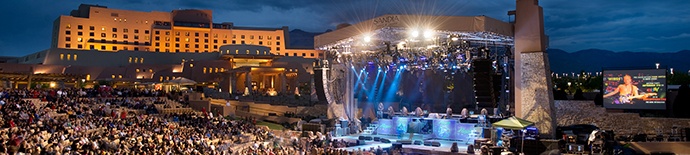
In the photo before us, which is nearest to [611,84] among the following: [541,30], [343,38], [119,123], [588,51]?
[541,30]

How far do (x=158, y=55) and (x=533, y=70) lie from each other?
60.1m

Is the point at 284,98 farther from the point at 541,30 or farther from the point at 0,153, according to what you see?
the point at 0,153

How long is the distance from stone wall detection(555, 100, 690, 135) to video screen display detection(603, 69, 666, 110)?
48 centimetres

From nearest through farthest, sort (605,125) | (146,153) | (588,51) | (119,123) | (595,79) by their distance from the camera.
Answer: (146,153) < (119,123) < (605,125) < (595,79) < (588,51)

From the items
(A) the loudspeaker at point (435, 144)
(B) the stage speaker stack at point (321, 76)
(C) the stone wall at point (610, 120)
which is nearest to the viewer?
(A) the loudspeaker at point (435, 144)

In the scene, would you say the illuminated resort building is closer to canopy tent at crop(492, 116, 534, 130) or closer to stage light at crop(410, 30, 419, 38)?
stage light at crop(410, 30, 419, 38)

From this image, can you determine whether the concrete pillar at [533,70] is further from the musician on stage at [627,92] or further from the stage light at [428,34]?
the musician on stage at [627,92]

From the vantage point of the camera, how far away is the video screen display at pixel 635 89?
71.4 ft

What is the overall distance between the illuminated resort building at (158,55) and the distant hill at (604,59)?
5121cm

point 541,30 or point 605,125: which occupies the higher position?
point 541,30

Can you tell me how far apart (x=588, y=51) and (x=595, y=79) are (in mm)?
83069

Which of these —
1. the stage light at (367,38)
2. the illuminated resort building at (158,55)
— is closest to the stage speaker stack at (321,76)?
the stage light at (367,38)

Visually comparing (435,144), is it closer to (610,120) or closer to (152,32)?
(610,120)

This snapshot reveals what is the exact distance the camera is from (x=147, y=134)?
64.1 ft
